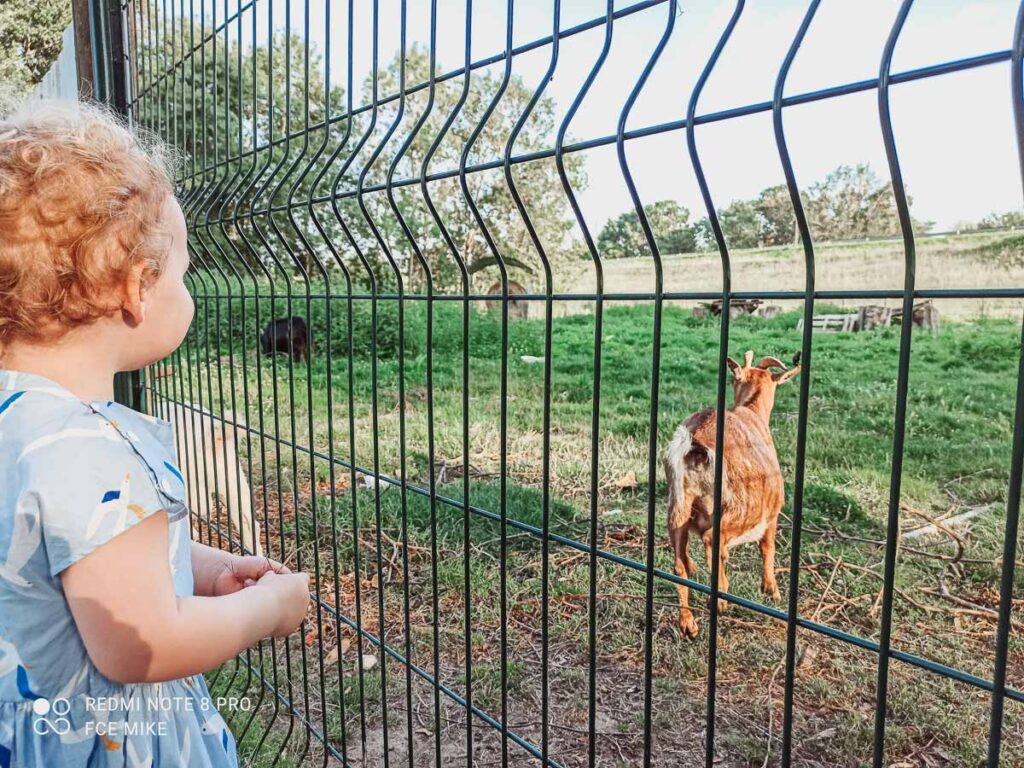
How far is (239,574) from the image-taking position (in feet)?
4.41

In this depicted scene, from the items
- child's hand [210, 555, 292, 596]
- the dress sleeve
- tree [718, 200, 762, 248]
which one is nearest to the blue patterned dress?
the dress sleeve

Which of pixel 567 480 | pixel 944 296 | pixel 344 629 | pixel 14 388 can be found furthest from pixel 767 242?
pixel 14 388

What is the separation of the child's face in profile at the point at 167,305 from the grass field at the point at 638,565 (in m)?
0.64

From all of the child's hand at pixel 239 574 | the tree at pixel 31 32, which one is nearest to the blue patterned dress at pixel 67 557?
the child's hand at pixel 239 574

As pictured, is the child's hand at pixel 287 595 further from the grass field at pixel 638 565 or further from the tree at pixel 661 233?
the tree at pixel 661 233

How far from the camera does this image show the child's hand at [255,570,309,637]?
123cm

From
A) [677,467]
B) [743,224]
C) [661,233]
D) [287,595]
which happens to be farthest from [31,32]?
[287,595]

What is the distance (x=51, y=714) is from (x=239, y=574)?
338mm

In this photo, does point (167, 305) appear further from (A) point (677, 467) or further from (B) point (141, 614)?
(A) point (677, 467)

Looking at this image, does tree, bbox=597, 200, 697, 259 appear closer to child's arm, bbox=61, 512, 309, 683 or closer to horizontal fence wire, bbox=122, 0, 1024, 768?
horizontal fence wire, bbox=122, 0, 1024, 768

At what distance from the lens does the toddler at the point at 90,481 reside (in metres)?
0.99

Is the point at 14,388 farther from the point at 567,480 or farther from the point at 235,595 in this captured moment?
the point at 567,480

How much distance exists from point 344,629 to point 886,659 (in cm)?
315

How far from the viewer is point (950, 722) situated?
8.96ft
